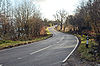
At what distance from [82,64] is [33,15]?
93.8 feet

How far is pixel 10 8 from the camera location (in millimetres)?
31906

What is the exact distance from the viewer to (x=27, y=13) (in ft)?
104

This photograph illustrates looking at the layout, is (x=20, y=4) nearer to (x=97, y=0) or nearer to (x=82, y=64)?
(x=97, y=0)

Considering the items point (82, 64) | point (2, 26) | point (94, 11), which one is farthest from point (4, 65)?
point (2, 26)

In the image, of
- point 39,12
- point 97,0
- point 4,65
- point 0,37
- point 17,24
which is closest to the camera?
point 4,65

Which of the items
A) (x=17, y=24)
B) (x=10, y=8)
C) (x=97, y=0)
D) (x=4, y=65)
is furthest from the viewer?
(x=10, y=8)

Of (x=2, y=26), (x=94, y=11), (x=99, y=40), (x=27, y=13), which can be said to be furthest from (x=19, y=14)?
(x=99, y=40)

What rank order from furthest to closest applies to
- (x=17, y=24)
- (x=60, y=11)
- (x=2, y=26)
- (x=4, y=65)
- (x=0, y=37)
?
(x=60, y=11) < (x=17, y=24) < (x=2, y=26) < (x=0, y=37) < (x=4, y=65)

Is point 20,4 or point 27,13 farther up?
point 20,4

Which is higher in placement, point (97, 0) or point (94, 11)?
point (97, 0)

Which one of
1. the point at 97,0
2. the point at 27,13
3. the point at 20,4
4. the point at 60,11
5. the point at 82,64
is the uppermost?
the point at 60,11

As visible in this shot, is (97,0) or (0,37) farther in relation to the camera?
(0,37)

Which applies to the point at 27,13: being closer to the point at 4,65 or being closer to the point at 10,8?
the point at 10,8

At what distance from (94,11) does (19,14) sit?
956 inches
